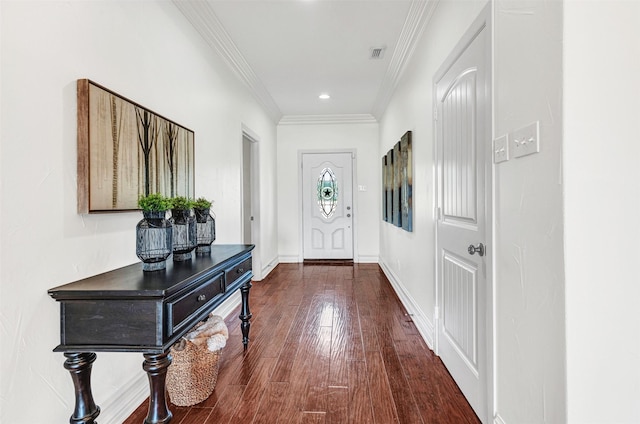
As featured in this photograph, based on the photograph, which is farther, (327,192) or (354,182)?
(327,192)

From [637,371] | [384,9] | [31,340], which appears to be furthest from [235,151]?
[637,371]

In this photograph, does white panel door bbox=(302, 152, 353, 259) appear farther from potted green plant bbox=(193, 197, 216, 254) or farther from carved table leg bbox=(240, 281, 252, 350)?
potted green plant bbox=(193, 197, 216, 254)

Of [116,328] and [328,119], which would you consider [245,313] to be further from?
[328,119]

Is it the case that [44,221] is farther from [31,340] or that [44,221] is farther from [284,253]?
[284,253]

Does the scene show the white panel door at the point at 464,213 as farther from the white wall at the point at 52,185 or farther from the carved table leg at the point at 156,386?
the white wall at the point at 52,185

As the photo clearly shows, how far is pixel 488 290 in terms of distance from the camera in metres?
1.54

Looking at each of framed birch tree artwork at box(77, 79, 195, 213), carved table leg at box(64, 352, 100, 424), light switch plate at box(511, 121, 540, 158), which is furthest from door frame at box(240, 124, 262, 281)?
light switch plate at box(511, 121, 540, 158)

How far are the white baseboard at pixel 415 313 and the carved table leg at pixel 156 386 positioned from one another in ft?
5.97

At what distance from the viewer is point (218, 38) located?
289 cm

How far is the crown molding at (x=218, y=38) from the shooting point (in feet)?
8.02

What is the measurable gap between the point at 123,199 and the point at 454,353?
205 centimetres

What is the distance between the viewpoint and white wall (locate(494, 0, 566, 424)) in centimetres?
107

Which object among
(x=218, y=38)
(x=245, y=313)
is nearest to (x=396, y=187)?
(x=245, y=313)

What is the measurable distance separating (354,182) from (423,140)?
324 centimetres
